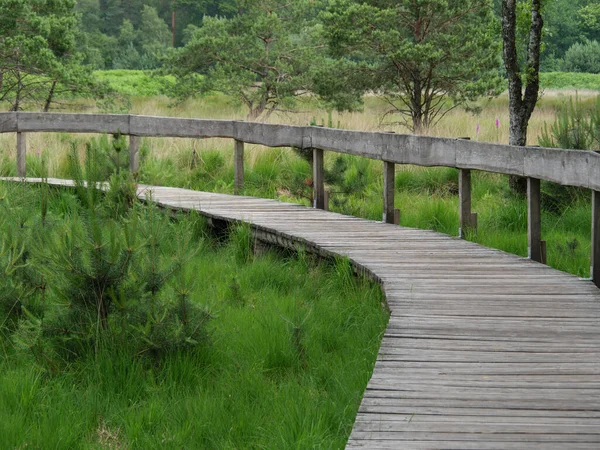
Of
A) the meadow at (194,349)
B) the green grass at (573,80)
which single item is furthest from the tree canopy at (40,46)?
the green grass at (573,80)

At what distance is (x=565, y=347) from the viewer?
4023mm

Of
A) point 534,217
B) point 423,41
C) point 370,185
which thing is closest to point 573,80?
point 423,41

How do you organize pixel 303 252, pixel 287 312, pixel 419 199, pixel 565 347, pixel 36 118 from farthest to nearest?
1. pixel 36 118
2. pixel 419 199
3. pixel 303 252
4. pixel 287 312
5. pixel 565 347

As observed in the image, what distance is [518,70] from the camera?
923cm

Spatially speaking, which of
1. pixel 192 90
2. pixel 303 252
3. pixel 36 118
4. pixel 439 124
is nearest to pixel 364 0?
pixel 439 124

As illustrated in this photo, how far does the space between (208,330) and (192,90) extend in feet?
76.6

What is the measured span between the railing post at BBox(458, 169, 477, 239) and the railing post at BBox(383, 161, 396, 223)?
786 mm

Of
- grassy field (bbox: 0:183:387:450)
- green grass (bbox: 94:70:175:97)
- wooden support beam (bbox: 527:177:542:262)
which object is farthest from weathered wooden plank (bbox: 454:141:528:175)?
green grass (bbox: 94:70:175:97)

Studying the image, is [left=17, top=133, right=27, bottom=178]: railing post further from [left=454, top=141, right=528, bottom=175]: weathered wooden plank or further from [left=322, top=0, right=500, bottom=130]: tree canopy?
[left=322, top=0, right=500, bottom=130]: tree canopy

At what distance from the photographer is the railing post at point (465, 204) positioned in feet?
23.1

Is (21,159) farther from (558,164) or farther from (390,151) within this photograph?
(558,164)

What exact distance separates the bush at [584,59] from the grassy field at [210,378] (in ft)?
182

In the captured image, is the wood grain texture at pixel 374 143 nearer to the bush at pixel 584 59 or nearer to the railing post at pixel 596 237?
the railing post at pixel 596 237

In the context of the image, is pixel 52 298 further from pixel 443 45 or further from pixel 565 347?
pixel 443 45
